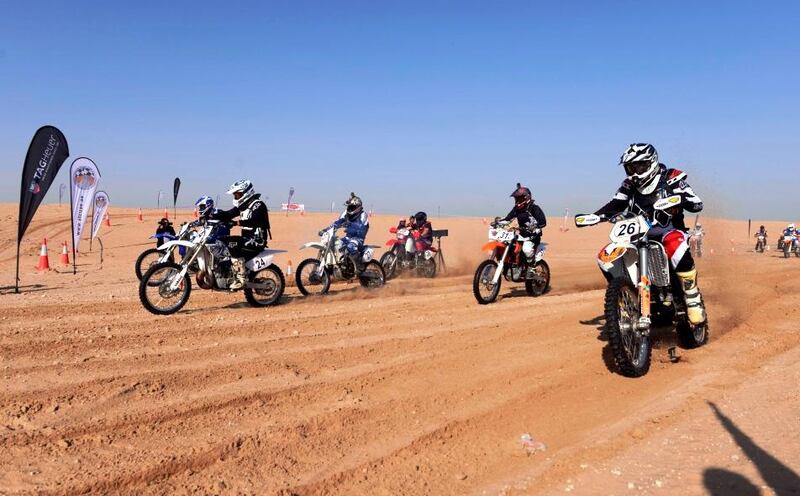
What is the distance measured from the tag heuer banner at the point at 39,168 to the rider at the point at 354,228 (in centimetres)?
486

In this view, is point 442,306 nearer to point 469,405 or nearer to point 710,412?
point 469,405

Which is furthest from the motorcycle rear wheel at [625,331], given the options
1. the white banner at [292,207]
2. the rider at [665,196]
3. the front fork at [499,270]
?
the white banner at [292,207]

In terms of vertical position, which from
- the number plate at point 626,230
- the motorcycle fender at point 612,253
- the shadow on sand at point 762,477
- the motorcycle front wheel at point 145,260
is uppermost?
the number plate at point 626,230

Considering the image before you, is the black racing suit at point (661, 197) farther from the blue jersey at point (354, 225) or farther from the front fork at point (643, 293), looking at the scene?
the blue jersey at point (354, 225)

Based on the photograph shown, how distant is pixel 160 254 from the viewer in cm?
1177

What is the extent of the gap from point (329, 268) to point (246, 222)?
190cm

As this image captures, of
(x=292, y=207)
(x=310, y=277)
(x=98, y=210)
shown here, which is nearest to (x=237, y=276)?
(x=310, y=277)

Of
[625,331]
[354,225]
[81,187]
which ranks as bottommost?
[625,331]

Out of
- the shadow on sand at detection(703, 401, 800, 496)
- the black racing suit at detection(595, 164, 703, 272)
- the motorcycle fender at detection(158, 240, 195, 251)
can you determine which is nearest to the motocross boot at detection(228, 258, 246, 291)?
the motorcycle fender at detection(158, 240, 195, 251)

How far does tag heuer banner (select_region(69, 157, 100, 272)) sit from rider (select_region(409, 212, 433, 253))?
7337 mm

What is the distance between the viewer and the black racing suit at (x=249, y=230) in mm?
9000

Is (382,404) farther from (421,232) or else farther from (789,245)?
(789,245)

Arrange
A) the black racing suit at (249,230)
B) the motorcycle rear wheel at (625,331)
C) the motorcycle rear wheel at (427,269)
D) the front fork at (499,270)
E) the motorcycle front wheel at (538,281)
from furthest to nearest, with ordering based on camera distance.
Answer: the motorcycle rear wheel at (427,269) < the motorcycle front wheel at (538,281) < the front fork at (499,270) < the black racing suit at (249,230) < the motorcycle rear wheel at (625,331)

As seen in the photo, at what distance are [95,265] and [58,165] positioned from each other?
22.1 feet
